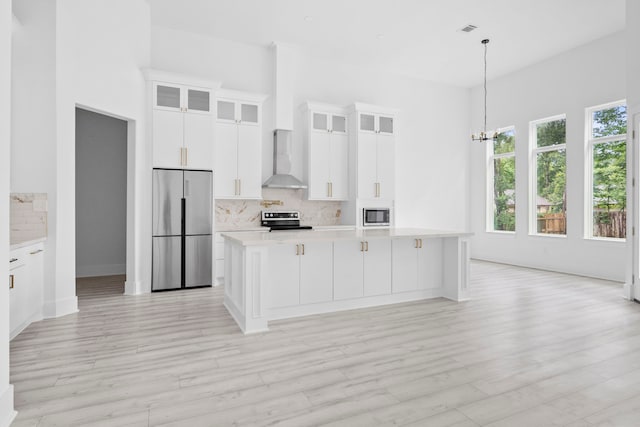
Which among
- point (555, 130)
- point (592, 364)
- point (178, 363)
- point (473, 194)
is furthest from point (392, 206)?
point (178, 363)

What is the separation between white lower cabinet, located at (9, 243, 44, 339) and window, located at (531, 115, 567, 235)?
7.65m

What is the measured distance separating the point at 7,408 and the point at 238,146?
436 cm

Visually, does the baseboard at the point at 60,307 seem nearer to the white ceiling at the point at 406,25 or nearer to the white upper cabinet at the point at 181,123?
the white upper cabinet at the point at 181,123

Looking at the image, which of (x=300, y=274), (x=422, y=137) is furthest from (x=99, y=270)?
(x=422, y=137)

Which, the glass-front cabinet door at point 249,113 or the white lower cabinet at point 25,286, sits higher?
the glass-front cabinet door at point 249,113

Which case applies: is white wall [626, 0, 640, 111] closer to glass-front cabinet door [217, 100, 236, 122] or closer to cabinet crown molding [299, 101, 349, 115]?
cabinet crown molding [299, 101, 349, 115]

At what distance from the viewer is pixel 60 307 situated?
12.6 ft

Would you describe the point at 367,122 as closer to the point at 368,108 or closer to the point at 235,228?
the point at 368,108

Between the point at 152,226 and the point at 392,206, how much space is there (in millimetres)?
4086

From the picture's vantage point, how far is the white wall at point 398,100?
5.86 metres

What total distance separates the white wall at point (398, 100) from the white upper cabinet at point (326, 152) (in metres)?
0.31

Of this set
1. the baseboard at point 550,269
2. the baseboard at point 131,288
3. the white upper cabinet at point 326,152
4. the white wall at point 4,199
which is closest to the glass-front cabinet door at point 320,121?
the white upper cabinet at point 326,152

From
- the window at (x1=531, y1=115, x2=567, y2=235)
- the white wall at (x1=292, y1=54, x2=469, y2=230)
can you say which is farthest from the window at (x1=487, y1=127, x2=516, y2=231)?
the white wall at (x1=292, y1=54, x2=469, y2=230)

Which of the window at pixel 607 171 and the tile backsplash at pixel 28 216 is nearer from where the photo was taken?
the tile backsplash at pixel 28 216
